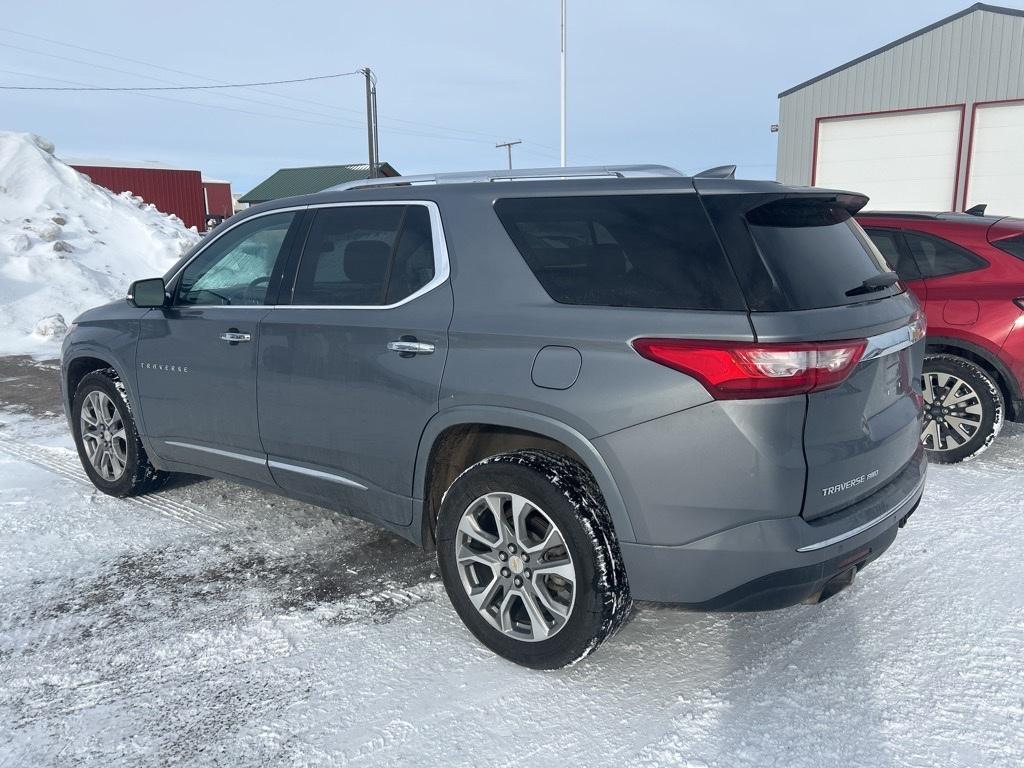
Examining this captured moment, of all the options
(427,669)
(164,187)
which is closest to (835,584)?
(427,669)

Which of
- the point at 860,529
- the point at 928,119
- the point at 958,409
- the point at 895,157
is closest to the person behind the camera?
the point at 860,529

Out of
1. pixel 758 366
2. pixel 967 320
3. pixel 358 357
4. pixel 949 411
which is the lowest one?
pixel 949 411

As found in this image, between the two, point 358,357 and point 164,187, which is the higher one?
point 164,187

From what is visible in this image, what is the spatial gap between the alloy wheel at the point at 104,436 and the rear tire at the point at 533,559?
264 centimetres

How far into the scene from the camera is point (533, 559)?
2855 millimetres

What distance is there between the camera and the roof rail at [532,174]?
117 inches

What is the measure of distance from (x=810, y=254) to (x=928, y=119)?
18350 millimetres

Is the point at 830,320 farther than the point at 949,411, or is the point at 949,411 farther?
the point at 949,411

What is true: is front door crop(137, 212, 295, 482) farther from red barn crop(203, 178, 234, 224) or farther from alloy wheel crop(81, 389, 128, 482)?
red barn crop(203, 178, 234, 224)

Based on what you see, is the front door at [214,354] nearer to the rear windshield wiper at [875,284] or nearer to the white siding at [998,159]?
the rear windshield wiper at [875,284]

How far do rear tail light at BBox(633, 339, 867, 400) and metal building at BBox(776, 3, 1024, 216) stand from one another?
1731 centimetres

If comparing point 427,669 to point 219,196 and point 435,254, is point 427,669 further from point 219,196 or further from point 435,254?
point 219,196

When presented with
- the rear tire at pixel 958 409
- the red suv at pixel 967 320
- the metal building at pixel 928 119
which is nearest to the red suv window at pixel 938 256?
the red suv at pixel 967 320

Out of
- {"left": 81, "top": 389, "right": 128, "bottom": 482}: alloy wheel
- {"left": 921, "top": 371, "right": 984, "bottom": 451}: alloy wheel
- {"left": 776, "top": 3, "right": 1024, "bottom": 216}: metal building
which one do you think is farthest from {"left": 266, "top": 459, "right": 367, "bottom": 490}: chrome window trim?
{"left": 776, "top": 3, "right": 1024, "bottom": 216}: metal building
